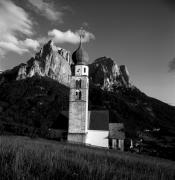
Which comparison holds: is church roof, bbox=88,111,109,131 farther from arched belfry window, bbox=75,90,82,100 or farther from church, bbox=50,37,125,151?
arched belfry window, bbox=75,90,82,100

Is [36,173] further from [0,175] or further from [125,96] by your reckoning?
[125,96]

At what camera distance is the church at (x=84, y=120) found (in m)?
43.9

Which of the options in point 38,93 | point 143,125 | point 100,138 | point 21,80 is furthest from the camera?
point 21,80

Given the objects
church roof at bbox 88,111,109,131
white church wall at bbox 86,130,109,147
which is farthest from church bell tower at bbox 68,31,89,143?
church roof at bbox 88,111,109,131

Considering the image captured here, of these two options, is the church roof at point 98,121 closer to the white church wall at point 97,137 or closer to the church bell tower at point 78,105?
the white church wall at point 97,137

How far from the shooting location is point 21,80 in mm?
174750

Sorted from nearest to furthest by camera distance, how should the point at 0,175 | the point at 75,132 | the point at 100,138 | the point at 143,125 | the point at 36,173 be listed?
the point at 0,175 → the point at 36,173 → the point at 75,132 → the point at 100,138 → the point at 143,125

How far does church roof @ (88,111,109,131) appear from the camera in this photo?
4801 centimetres

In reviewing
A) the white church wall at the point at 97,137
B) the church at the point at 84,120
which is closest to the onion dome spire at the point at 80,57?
the church at the point at 84,120

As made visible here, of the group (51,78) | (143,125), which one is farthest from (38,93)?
(143,125)

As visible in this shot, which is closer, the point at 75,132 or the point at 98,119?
the point at 75,132

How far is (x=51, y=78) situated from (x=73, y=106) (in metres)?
153

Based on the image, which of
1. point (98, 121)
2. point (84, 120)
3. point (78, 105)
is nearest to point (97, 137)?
point (98, 121)

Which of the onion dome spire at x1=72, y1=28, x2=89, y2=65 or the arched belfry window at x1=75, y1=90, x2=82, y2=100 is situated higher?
the onion dome spire at x1=72, y1=28, x2=89, y2=65
